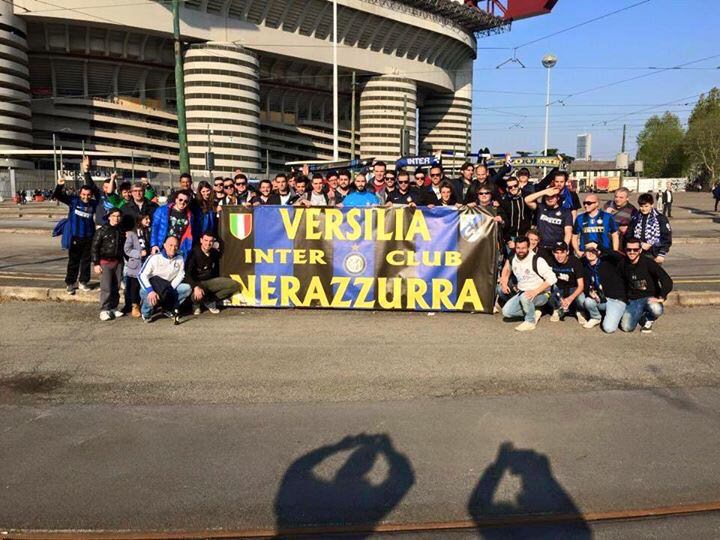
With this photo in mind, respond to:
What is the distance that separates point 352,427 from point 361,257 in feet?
12.7

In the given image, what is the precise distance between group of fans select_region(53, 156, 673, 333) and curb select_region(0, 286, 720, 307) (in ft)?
0.63

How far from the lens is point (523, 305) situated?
6770mm

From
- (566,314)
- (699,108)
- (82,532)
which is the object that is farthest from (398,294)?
(699,108)

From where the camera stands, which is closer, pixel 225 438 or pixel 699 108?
pixel 225 438

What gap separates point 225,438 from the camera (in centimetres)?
392

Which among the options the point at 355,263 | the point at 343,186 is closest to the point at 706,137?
the point at 343,186

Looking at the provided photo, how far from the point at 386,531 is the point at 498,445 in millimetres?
1214

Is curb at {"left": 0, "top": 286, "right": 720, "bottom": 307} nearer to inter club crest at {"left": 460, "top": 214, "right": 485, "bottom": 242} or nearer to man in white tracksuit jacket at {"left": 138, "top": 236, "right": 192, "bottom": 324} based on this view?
man in white tracksuit jacket at {"left": 138, "top": 236, "right": 192, "bottom": 324}

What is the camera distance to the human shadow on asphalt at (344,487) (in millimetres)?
2980

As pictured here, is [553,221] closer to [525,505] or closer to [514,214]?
[514,214]

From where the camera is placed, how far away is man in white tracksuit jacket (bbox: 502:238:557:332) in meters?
6.75

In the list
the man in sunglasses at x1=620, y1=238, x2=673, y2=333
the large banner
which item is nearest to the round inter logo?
the large banner

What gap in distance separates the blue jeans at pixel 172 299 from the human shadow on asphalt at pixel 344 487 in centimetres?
404

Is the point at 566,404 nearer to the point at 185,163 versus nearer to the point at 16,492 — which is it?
the point at 16,492
